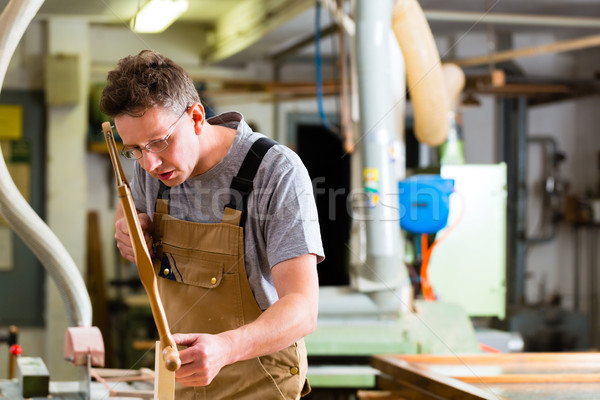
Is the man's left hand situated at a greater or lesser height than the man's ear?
lesser

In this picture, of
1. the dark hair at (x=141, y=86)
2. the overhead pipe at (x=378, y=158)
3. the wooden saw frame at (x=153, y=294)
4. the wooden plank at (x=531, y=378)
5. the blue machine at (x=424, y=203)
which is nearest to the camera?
the wooden saw frame at (x=153, y=294)

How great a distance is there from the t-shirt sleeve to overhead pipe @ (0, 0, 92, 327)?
576 millimetres

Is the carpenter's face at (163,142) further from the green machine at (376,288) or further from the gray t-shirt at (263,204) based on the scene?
the green machine at (376,288)

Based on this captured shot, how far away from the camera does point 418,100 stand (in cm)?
287

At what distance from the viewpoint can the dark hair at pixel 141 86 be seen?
3.86ft

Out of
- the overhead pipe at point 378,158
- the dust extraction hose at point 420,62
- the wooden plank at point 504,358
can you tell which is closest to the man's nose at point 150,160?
the wooden plank at point 504,358

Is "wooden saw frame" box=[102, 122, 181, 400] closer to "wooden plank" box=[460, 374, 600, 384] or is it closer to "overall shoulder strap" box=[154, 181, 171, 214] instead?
"overall shoulder strap" box=[154, 181, 171, 214]

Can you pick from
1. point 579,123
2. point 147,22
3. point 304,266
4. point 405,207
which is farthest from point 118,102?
point 579,123

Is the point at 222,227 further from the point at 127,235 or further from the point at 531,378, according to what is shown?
the point at 531,378

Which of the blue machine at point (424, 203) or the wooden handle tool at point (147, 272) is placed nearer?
the wooden handle tool at point (147, 272)

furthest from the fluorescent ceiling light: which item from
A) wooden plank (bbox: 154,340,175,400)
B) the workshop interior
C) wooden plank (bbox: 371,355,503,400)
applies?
wooden plank (bbox: 371,355,503,400)

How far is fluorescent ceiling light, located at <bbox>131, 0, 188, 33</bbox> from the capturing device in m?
1.64

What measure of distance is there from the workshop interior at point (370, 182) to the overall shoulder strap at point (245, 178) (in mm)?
352

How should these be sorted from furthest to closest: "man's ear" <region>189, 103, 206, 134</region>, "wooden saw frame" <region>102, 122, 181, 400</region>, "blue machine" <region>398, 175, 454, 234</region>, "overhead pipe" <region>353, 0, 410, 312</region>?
"blue machine" <region>398, 175, 454, 234</region> → "overhead pipe" <region>353, 0, 410, 312</region> → "man's ear" <region>189, 103, 206, 134</region> → "wooden saw frame" <region>102, 122, 181, 400</region>
